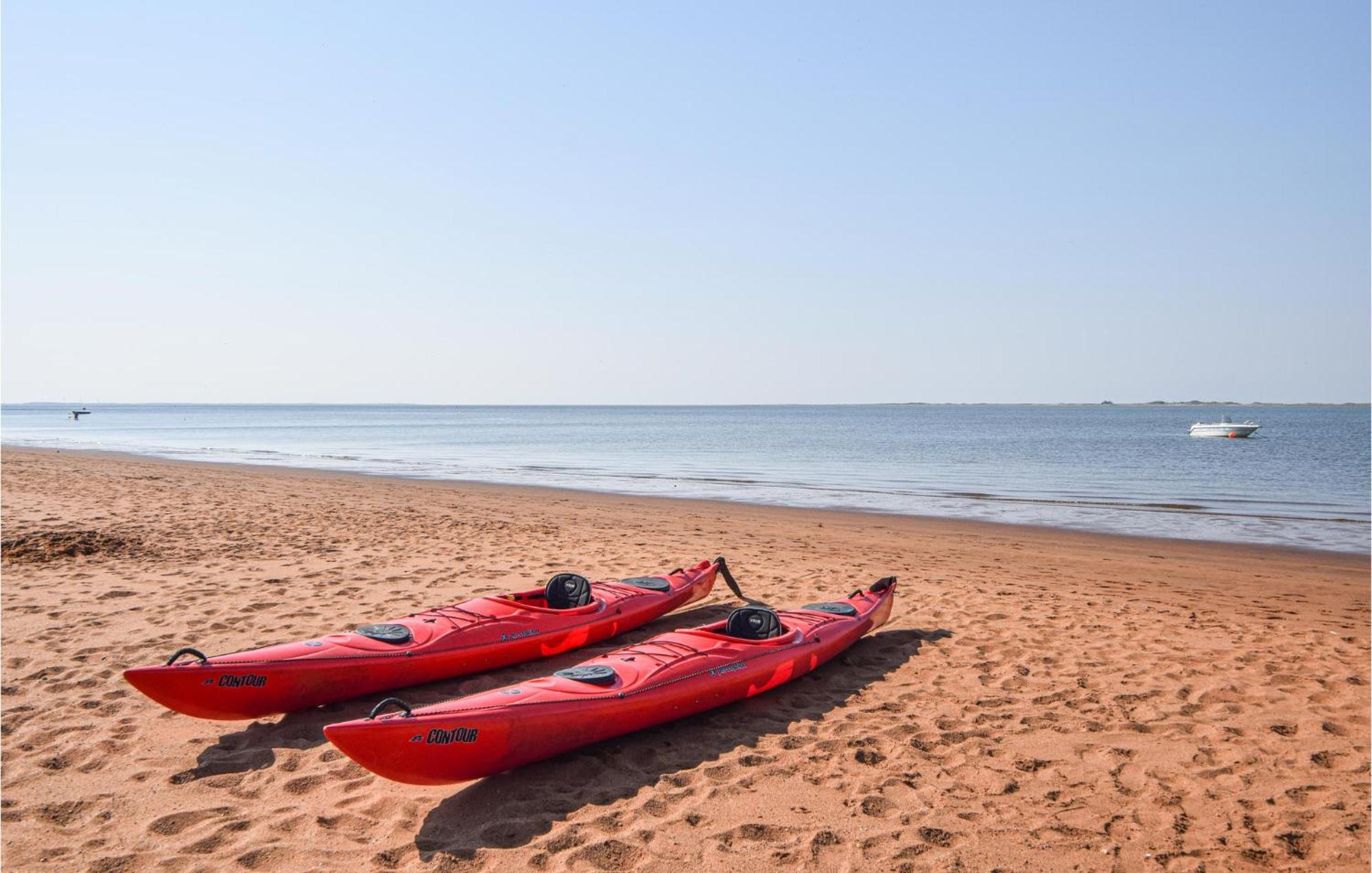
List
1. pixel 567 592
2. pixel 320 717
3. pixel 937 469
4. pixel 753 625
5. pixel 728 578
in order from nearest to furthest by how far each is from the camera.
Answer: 1. pixel 320 717
2. pixel 753 625
3. pixel 567 592
4. pixel 728 578
5. pixel 937 469

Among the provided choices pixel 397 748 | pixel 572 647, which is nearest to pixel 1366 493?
pixel 572 647

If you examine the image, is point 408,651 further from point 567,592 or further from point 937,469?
point 937,469

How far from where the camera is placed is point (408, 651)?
5.59 m

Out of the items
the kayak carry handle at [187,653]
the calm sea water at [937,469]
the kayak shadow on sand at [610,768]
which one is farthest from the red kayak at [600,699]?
the calm sea water at [937,469]

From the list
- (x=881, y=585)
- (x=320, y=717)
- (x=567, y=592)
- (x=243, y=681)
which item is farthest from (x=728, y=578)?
(x=243, y=681)

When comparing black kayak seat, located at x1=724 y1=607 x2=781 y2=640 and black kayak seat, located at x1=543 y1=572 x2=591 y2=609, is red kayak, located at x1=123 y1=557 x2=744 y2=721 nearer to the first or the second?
black kayak seat, located at x1=543 y1=572 x2=591 y2=609

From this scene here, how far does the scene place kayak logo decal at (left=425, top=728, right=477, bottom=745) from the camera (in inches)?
156

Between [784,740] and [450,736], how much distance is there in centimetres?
198

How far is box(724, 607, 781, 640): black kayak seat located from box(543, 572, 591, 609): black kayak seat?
1.43m

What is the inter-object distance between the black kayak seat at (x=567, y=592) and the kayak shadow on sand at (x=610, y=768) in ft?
6.20

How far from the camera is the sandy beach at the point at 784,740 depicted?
3646 mm

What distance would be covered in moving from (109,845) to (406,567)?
18.9 ft

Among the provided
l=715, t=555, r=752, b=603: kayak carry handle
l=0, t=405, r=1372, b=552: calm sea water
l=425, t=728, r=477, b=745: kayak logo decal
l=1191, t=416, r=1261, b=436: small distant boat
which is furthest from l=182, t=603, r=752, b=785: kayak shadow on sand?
l=1191, t=416, r=1261, b=436: small distant boat

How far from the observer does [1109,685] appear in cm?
573
